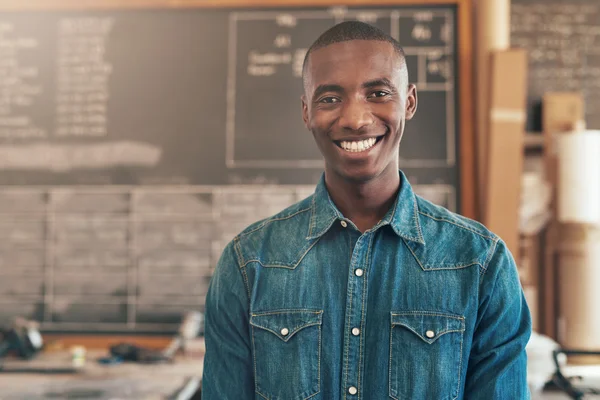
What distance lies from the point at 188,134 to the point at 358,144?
1423mm

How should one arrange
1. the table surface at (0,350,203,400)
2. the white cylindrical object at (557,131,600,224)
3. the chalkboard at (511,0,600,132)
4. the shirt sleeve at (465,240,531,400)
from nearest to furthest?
the shirt sleeve at (465,240,531,400) < the table surface at (0,350,203,400) < the white cylindrical object at (557,131,600,224) < the chalkboard at (511,0,600,132)

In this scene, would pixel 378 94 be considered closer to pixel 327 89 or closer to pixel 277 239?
pixel 327 89

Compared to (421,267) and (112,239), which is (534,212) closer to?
(421,267)

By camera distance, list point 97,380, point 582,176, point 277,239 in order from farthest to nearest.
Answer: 1. point 582,176
2. point 97,380
3. point 277,239

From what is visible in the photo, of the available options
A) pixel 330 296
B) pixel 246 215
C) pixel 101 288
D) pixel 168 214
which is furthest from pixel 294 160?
pixel 330 296

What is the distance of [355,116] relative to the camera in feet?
2.76

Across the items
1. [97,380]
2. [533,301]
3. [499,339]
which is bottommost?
[97,380]

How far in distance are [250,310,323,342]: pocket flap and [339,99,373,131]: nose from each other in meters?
0.30

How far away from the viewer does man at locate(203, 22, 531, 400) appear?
2.75 ft

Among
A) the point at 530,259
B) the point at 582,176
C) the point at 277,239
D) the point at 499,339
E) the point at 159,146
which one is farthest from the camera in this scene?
the point at 159,146

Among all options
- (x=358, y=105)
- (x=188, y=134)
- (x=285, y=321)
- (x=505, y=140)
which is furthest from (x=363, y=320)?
(x=188, y=134)

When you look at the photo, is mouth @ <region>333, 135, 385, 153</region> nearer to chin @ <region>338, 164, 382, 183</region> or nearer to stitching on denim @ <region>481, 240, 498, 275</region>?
chin @ <region>338, 164, 382, 183</region>

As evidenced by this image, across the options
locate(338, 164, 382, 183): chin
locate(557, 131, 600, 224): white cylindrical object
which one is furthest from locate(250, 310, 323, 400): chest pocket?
locate(557, 131, 600, 224): white cylindrical object

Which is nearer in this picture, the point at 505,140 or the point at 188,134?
the point at 505,140
